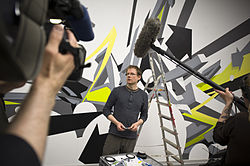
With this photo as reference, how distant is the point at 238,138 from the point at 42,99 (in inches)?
44.2

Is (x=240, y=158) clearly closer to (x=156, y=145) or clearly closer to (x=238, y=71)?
(x=156, y=145)

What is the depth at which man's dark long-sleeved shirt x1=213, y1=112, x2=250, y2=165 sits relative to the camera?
0.90m

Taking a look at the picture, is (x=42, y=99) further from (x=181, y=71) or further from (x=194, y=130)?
(x=194, y=130)

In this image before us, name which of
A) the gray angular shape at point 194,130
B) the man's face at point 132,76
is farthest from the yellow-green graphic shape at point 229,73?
the man's face at point 132,76

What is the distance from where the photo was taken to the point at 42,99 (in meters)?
0.32

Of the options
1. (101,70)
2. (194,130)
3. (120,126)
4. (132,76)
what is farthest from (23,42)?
(194,130)

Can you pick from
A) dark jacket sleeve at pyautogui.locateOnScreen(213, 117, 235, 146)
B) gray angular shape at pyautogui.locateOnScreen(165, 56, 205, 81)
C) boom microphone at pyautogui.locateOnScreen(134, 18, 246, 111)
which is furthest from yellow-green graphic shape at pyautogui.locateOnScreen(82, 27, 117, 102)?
dark jacket sleeve at pyautogui.locateOnScreen(213, 117, 235, 146)

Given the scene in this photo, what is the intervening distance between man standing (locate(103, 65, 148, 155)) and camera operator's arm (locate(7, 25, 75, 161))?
1381 millimetres

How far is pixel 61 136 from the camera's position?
2143 mm

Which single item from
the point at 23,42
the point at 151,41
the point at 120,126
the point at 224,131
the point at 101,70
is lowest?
the point at 120,126

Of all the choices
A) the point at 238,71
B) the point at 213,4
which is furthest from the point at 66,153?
the point at 213,4

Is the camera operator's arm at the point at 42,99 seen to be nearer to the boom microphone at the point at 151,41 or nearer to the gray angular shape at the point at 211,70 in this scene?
the boom microphone at the point at 151,41

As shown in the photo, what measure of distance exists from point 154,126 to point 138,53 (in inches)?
54.6

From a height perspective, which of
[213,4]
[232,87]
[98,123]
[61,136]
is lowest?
[61,136]
